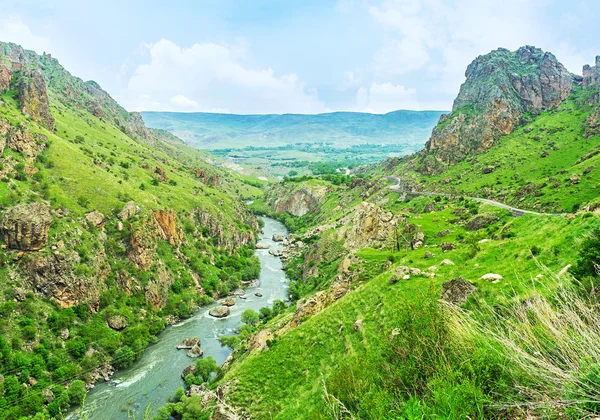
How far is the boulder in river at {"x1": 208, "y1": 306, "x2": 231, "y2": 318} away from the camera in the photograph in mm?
94438

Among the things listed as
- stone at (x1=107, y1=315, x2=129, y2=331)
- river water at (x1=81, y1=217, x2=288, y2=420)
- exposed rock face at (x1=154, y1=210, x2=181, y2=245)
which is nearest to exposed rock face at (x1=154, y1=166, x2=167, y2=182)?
exposed rock face at (x1=154, y1=210, x2=181, y2=245)

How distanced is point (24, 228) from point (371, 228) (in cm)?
7756

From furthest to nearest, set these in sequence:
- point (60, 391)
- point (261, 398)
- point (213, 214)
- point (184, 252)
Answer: point (213, 214), point (184, 252), point (60, 391), point (261, 398)

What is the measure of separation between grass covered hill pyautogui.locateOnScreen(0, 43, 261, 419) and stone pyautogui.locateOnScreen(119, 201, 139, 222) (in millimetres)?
362

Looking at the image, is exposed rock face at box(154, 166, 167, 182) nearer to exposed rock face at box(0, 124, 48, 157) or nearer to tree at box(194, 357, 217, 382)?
exposed rock face at box(0, 124, 48, 157)

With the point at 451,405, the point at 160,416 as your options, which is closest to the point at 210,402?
the point at 160,416

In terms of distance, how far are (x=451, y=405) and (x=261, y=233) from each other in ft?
612

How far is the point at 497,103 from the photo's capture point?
172 meters

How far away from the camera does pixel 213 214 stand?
14950 centimetres

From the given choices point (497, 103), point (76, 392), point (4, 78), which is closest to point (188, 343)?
point (76, 392)

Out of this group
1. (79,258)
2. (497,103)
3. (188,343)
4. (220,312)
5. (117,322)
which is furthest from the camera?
(497,103)

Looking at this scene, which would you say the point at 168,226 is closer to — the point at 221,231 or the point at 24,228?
the point at 221,231

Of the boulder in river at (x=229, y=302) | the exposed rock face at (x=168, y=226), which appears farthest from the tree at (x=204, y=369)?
the exposed rock face at (x=168, y=226)

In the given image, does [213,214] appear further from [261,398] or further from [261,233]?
[261,398]
